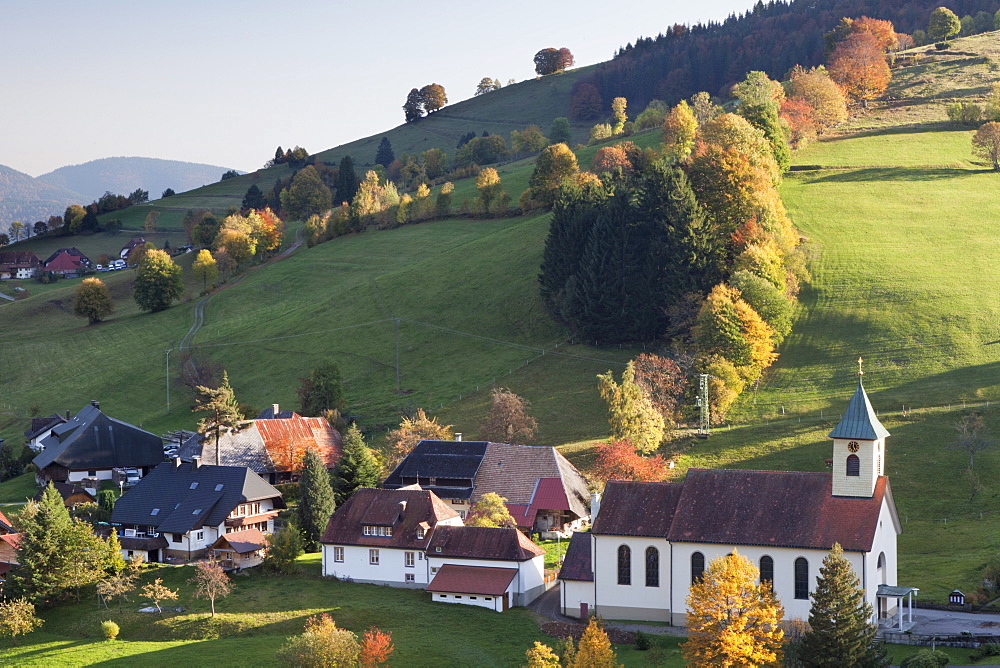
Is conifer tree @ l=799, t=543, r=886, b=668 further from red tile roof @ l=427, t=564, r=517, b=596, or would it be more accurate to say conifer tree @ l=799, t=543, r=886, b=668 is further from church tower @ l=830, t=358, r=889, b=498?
red tile roof @ l=427, t=564, r=517, b=596

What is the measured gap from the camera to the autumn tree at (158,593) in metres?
63.1

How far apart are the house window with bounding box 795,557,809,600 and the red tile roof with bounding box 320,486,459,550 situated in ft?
73.1

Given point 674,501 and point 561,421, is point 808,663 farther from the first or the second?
point 561,421

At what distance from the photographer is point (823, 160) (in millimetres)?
136750

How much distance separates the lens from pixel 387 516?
70.0 meters

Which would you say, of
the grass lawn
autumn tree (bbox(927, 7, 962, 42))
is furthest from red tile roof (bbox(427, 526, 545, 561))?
autumn tree (bbox(927, 7, 962, 42))

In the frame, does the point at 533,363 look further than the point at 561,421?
Yes

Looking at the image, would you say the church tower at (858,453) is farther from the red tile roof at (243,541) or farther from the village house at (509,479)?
the red tile roof at (243,541)

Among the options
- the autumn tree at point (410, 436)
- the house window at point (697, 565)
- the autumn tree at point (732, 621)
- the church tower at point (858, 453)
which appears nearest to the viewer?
the autumn tree at point (732, 621)

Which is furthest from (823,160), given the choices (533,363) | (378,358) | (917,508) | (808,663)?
(808,663)

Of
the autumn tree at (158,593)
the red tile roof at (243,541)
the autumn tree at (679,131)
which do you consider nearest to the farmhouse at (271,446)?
the red tile roof at (243,541)

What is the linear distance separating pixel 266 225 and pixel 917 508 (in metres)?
121

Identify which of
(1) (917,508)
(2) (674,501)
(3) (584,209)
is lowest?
(1) (917,508)

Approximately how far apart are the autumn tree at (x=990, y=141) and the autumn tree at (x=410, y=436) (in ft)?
254
